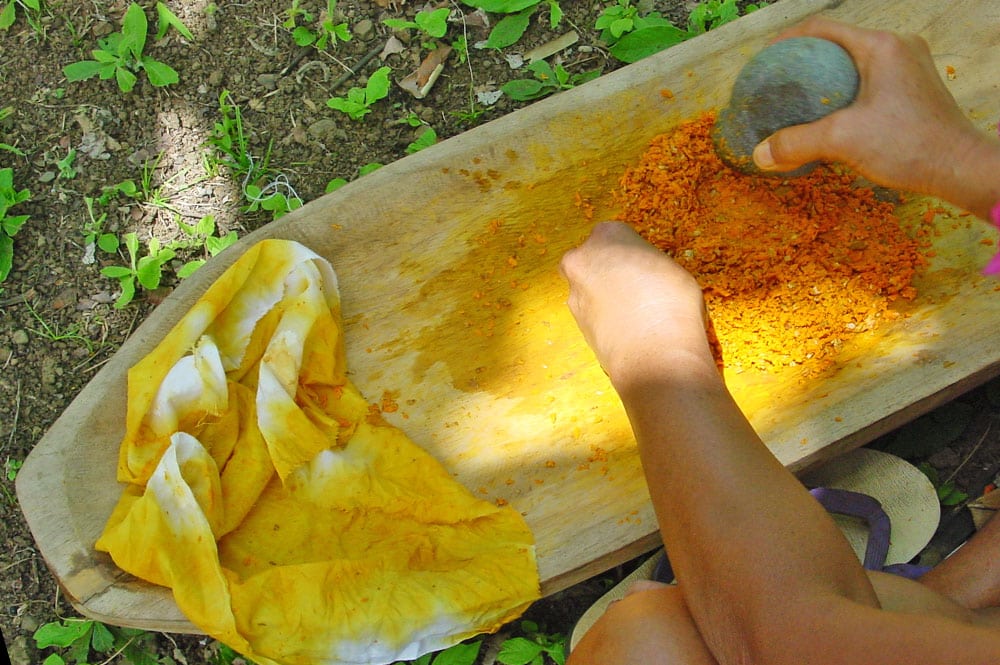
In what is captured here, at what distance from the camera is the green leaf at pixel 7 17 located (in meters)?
2.67

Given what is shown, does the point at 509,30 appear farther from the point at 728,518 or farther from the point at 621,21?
the point at 728,518

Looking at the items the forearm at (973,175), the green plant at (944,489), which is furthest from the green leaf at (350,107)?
the green plant at (944,489)

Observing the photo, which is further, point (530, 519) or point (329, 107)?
point (329, 107)

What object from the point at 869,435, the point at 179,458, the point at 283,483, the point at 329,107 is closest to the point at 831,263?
the point at 869,435

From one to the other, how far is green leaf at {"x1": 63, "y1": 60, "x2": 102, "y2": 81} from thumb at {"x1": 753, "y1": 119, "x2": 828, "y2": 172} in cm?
198

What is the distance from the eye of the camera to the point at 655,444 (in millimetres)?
1507

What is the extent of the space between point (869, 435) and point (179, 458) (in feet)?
4.29

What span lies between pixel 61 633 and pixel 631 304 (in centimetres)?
162

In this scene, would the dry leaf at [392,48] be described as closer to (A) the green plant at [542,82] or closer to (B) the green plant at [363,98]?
(B) the green plant at [363,98]

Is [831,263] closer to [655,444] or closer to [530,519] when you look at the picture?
[655,444]

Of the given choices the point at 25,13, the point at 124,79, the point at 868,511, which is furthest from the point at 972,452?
the point at 25,13

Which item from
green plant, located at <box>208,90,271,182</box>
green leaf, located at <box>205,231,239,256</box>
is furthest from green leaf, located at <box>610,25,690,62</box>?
green leaf, located at <box>205,231,239,256</box>

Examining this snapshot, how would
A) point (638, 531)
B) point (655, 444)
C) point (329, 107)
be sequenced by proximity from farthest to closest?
1. point (329, 107)
2. point (638, 531)
3. point (655, 444)

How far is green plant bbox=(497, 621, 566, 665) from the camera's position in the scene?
2.05m
